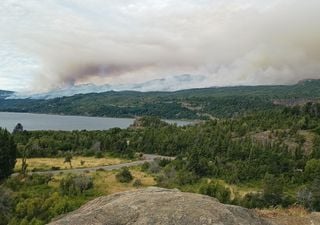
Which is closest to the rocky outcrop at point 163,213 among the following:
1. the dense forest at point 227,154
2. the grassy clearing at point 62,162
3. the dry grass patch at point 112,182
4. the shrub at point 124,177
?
the dense forest at point 227,154

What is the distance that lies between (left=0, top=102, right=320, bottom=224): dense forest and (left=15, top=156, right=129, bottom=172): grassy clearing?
554cm

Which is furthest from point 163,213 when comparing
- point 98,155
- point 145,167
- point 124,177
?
point 98,155

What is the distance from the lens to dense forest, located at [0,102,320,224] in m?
65.1

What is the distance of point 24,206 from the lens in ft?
162

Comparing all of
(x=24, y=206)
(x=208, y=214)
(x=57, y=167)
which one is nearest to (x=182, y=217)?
(x=208, y=214)

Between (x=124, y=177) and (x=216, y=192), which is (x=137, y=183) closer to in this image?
(x=124, y=177)

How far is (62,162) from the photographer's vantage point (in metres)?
116

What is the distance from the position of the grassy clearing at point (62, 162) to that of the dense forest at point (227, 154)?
5.54 m

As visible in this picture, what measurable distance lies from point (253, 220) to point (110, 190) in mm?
65552

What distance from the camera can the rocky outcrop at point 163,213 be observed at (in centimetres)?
1171

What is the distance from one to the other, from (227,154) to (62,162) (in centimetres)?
4547

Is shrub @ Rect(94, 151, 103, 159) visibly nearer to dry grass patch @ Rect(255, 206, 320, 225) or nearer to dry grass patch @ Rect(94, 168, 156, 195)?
dry grass patch @ Rect(94, 168, 156, 195)

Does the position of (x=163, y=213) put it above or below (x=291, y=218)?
above

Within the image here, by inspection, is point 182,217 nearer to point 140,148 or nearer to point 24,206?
point 24,206
